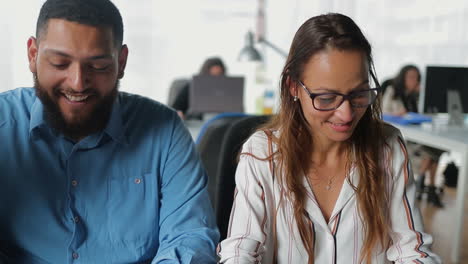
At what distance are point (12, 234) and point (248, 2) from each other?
15.1 feet

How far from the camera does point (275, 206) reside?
1173mm

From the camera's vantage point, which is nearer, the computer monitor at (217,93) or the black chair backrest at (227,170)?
the black chair backrest at (227,170)

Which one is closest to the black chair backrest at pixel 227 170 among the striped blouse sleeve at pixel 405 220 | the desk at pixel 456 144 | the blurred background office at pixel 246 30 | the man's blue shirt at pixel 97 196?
the man's blue shirt at pixel 97 196

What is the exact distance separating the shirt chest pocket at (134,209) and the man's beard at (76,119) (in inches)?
5.2

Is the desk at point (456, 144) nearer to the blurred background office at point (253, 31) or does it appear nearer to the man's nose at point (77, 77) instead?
the blurred background office at point (253, 31)

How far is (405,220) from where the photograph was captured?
1.15 meters

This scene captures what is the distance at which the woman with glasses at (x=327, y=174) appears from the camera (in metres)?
1.09

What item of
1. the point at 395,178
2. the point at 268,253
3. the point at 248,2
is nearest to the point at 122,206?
the point at 268,253

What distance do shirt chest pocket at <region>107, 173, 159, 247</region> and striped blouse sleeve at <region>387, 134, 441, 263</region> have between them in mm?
572

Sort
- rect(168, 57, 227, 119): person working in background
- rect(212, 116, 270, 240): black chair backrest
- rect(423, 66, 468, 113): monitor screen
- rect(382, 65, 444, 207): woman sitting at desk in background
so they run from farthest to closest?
1. rect(382, 65, 444, 207): woman sitting at desk in background
2. rect(168, 57, 227, 119): person working in background
3. rect(423, 66, 468, 113): monitor screen
4. rect(212, 116, 270, 240): black chair backrest

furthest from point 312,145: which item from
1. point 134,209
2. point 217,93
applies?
point 217,93

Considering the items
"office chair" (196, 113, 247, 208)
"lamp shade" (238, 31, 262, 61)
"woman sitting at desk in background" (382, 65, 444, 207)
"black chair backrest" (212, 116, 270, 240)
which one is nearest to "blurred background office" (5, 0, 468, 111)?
"lamp shade" (238, 31, 262, 61)

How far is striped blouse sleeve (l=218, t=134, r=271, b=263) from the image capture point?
1.09 meters

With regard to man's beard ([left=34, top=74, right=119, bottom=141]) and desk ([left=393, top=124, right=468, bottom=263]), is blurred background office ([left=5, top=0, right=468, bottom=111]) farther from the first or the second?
man's beard ([left=34, top=74, right=119, bottom=141])
